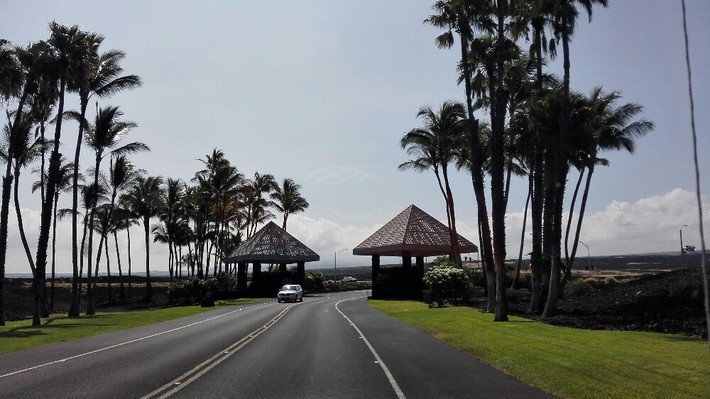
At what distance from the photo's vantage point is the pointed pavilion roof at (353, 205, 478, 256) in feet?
161

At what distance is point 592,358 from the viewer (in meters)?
13.9

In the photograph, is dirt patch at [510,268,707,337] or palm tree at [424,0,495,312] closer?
dirt patch at [510,268,707,337]

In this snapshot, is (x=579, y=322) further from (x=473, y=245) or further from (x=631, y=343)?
(x=473, y=245)

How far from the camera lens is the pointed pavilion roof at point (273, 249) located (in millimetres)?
61438

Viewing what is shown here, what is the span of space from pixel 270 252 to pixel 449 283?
92.5ft

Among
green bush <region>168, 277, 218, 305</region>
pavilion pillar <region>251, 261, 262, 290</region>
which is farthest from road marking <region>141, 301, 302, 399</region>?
pavilion pillar <region>251, 261, 262, 290</region>

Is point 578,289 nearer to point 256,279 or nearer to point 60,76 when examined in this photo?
point 60,76

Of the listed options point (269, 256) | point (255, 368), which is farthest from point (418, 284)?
point (255, 368)

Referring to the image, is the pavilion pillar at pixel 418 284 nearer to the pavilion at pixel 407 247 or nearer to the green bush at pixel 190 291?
the pavilion at pixel 407 247

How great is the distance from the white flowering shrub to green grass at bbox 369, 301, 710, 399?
14.1m

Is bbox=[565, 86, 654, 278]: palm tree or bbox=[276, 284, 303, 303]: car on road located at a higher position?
bbox=[565, 86, 654, 278]: palm tree

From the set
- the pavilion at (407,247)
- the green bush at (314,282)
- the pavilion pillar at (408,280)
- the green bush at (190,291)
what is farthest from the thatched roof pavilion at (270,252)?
the pavilion pillar at (408,280)

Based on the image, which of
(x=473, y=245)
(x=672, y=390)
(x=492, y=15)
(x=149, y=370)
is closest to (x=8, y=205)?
(x=149, y=370)

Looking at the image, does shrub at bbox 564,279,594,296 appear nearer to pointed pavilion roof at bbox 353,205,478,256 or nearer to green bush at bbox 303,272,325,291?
pointed pavilion roof at bbox 353,205,478,256
